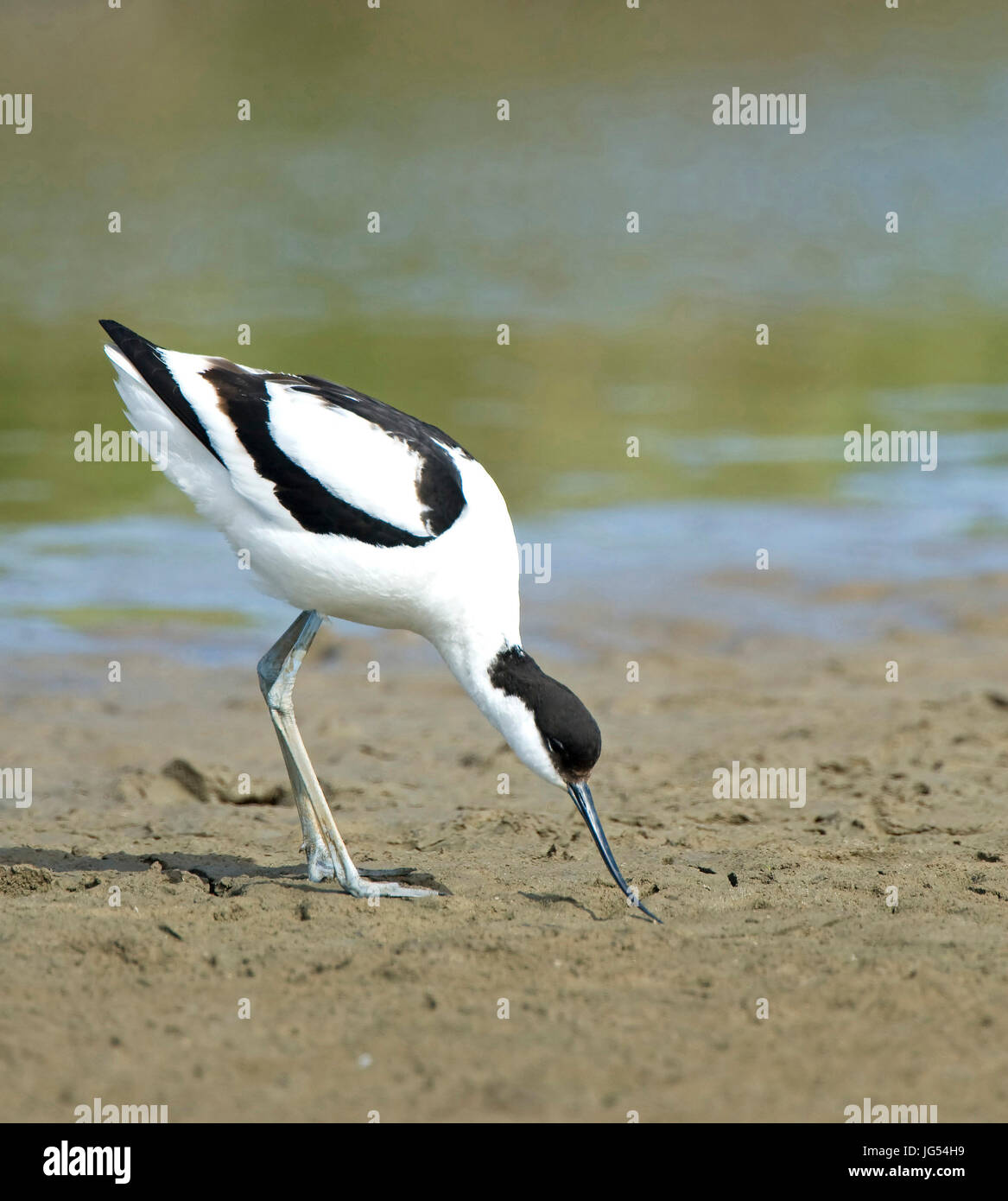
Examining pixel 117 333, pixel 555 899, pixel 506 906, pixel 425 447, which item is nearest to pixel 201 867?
pixel 506 906

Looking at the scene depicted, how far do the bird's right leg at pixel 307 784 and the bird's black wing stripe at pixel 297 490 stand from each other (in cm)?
60

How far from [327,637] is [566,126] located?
1843 centimetres

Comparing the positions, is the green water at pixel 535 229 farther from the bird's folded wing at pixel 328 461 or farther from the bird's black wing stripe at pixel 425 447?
the bird's folded wing at pixel 328 461

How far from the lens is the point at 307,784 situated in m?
5.55

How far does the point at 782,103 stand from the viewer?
26.3 metres

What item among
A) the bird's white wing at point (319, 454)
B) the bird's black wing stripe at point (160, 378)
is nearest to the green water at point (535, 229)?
the bird's black wing stripe at point (160, 378)

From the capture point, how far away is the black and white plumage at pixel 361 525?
5121 millimetres

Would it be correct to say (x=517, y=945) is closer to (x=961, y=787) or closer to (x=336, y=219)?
(x=961, y=787)

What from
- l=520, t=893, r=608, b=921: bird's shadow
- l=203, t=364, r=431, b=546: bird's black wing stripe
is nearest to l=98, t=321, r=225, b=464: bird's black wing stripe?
l=203, t=364, r=431, b=546: bird's black wing stripe

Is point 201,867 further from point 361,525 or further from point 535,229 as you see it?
point 535,229

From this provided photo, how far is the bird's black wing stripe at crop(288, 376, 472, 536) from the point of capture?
5148 mm

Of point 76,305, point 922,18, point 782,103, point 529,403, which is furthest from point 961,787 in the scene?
point 922,18

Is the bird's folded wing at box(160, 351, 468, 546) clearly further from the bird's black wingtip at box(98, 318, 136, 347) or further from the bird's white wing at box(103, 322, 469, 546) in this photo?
the bird's black wingtip at box(98, 318, 136, 347)

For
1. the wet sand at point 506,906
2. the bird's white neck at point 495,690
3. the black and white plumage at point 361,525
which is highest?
the black and white plumage at point 361,525
